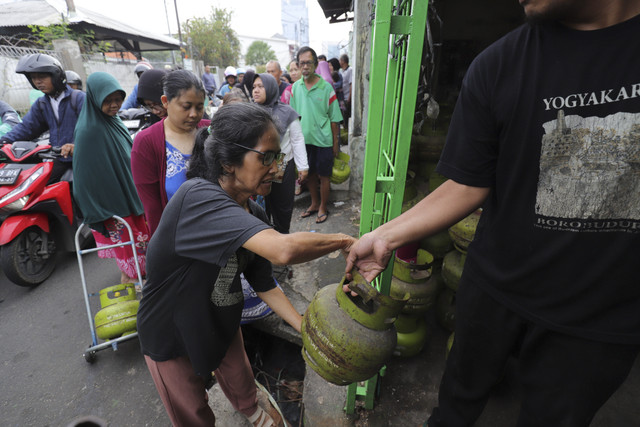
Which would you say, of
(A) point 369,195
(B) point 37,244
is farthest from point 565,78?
(B) point 37,244

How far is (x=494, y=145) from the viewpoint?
1.22m

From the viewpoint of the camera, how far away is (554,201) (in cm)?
110

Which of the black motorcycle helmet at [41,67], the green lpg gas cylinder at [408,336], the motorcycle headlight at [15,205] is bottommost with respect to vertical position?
the green lpg gas cylinder at [408,336]

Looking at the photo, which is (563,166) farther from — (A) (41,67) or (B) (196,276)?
(A) (41,67)

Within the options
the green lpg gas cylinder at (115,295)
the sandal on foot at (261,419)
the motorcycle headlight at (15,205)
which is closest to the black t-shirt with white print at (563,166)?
the sandal on foot at (261,419)

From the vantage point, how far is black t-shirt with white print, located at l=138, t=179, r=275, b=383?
1.34 meters

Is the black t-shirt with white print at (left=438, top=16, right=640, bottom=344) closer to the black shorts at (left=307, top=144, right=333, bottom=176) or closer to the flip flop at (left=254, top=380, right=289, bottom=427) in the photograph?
the flip flop at (left=254, top=380, right=289, bottom=427)

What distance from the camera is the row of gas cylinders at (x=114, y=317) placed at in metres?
2.81

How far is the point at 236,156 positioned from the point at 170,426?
2.22m

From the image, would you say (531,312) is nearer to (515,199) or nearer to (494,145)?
(515,199)

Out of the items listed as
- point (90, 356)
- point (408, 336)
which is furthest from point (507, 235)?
point (90, 356)

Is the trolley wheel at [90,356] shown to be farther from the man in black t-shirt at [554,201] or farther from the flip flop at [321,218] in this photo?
the flip flop at [321,218]

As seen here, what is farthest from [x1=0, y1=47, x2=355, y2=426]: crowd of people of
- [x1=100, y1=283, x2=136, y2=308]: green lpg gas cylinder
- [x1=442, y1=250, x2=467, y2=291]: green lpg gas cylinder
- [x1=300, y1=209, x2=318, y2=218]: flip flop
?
[x1=300, y1=209, x2=318, y2=218]: flip flop

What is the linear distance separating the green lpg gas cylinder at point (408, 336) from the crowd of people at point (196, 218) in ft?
3.02
